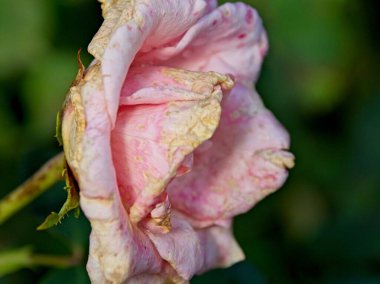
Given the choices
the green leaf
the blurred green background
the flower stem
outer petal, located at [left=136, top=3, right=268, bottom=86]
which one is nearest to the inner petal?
outer petal, located at [left=136, top=3, right=268, bottom=86]

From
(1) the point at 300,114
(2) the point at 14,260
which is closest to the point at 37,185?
(2) the point at 14,260

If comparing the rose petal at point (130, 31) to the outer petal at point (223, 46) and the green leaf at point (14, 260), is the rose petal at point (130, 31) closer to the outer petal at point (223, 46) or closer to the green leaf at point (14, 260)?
the outer petal at point (223, 46)

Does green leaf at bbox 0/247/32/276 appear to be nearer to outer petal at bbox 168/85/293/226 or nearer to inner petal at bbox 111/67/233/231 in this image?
outer petal at bbox 168/85/293/226

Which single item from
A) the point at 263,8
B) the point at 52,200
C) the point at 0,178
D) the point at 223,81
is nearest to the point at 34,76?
the point at 0,178

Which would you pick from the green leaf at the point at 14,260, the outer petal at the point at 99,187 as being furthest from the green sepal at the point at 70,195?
the green leaf at the point at 14,260

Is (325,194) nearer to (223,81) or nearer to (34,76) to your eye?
(34,76)
